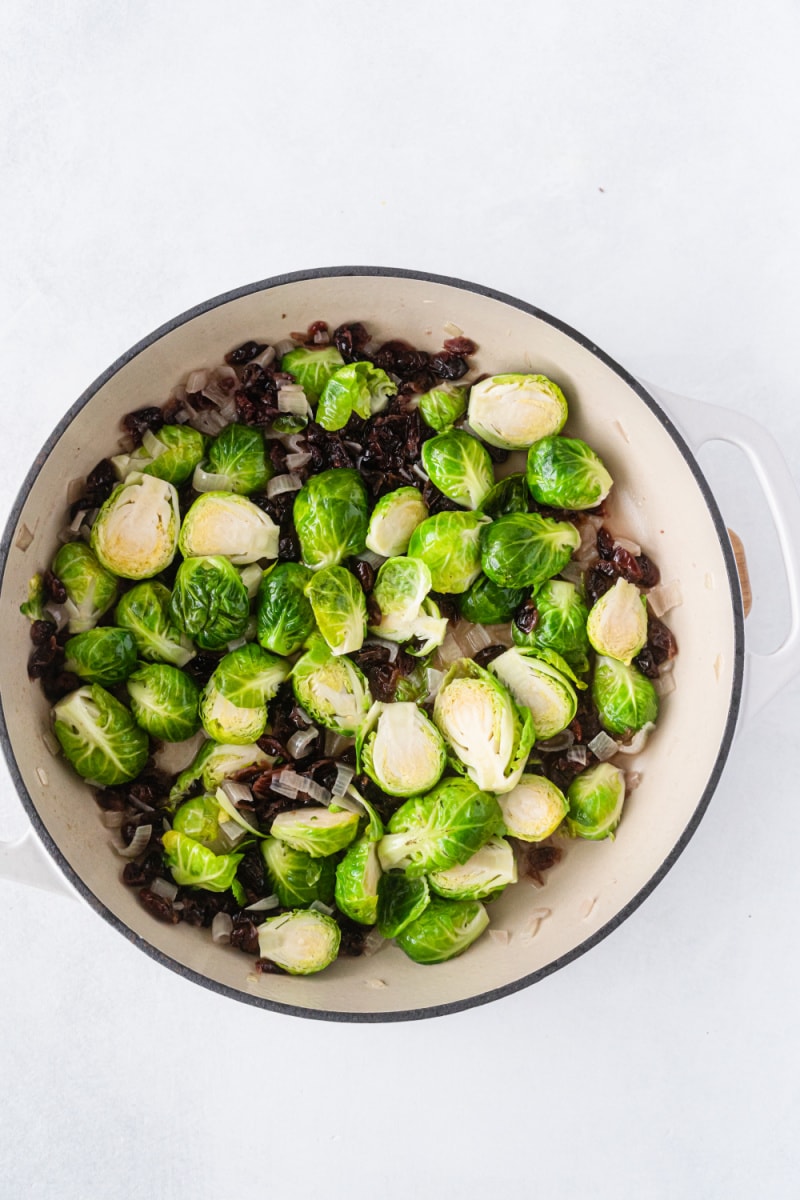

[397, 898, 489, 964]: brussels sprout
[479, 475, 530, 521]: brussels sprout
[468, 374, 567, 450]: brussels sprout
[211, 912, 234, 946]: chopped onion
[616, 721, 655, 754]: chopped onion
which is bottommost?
[211, 912, 234, 946]: chopped onion

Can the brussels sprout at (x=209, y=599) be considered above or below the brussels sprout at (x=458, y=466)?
below

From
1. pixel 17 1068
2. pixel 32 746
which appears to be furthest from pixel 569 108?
pixel 17 1068

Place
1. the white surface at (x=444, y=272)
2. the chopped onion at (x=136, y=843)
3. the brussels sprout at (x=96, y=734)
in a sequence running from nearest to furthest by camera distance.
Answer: the brussels sprout at (x=96, y=734)
the chopped onion at (x=136, y=843)
the white surface at (x=444, y=272)

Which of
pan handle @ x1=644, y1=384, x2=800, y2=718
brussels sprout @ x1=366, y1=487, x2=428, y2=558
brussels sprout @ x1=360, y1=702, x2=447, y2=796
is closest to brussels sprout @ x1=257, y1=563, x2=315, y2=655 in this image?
brussels sprout @ x1=366, y1=487, x2=428, y2=558

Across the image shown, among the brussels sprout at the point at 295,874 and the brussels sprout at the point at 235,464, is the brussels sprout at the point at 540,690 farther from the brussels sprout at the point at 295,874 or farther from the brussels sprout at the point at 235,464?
the brussels sprout at the point at 235,464

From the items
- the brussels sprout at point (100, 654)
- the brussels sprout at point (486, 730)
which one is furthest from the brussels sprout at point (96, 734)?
the brussels sprout at point (486, 730)

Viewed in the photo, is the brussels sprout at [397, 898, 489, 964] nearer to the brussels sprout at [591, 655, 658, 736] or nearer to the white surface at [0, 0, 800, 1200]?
the white surface at [0, 0, 800, 1200]

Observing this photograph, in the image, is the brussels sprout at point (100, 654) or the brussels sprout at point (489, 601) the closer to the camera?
the brussels sprout at point (100, 654)
